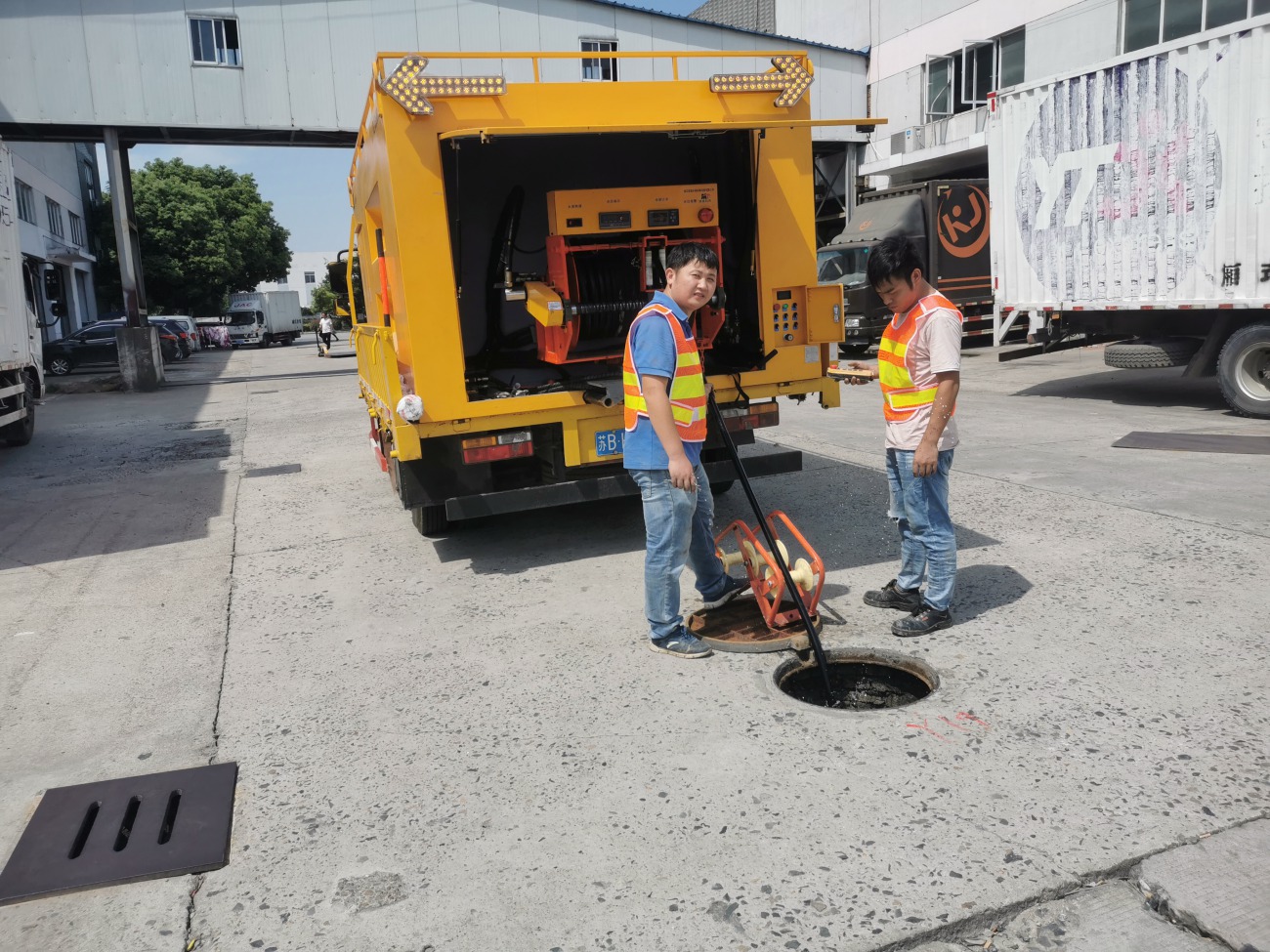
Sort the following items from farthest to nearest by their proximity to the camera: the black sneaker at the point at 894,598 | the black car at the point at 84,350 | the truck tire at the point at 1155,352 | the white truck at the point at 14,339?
the black car at the point at 84,350 < the white truck at the point at 14,339 < the truck tire at the point at 1155,352 < the black sneaker at the point at 894,598

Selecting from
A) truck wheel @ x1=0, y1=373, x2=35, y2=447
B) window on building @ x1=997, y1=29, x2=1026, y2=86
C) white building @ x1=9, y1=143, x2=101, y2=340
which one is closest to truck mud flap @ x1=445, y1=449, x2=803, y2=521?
truck wheel @ x1=0, y1=373, x2=35, y2=447

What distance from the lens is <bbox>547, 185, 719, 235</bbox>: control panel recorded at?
5766 millimetres

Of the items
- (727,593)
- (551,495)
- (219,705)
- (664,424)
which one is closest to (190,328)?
(551,495)

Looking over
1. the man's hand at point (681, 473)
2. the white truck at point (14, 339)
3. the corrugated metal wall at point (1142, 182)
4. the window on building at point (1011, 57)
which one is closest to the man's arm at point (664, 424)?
the man's hand at point (681, 473)

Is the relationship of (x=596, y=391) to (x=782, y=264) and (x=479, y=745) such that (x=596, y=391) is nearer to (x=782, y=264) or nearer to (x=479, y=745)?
(x=782, y=264)

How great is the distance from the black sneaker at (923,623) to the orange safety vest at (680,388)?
122 centimetres

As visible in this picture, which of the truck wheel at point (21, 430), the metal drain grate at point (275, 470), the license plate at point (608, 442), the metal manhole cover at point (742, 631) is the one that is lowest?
the metal manhole cover at point (742, 631)

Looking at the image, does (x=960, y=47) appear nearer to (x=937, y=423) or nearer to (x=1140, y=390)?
(x=1140, y=390)

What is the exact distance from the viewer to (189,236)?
45719 millimetres

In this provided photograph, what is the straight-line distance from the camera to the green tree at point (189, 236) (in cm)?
4509

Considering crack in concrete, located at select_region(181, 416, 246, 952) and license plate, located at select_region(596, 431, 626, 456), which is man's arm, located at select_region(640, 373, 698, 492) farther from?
crack in concrete, located at select_region(181, 416, 246, 952)

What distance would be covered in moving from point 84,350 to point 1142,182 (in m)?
27.4

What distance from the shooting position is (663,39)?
2389 cm

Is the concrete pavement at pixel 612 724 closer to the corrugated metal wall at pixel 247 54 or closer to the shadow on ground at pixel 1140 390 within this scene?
the shadow on ground at pixel 1140 390
